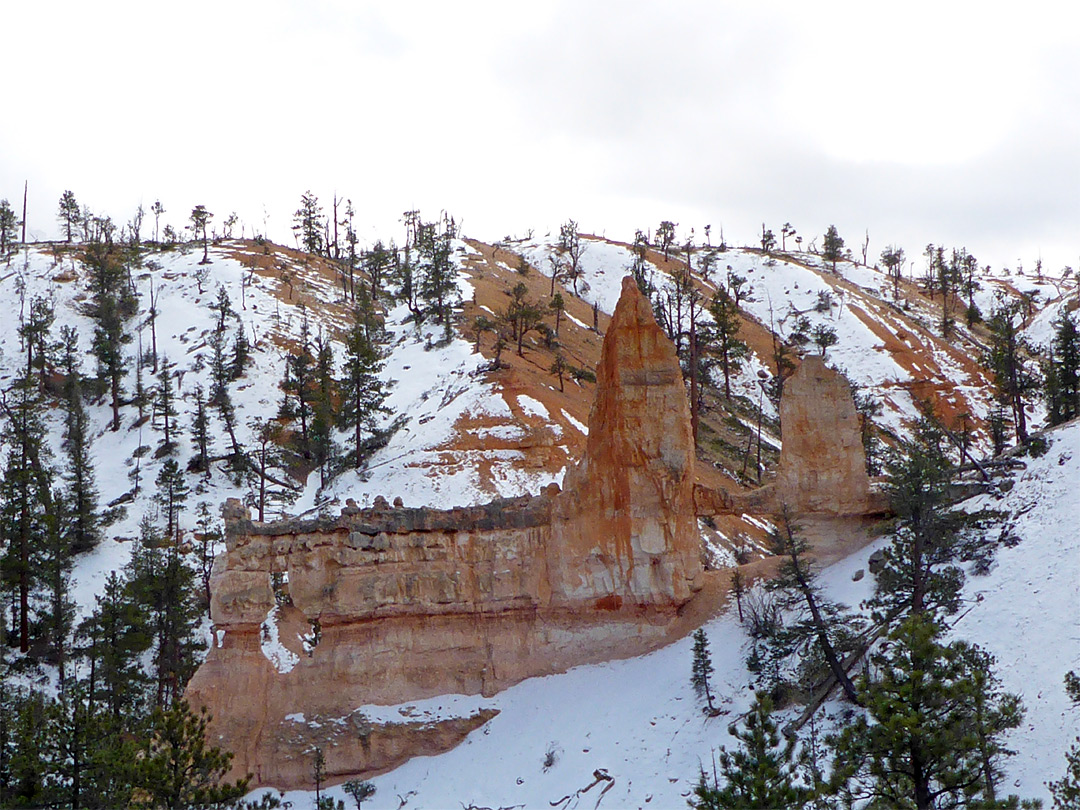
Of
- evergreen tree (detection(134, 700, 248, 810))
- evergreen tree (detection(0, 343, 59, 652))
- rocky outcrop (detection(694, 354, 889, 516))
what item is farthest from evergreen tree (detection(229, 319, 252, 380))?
evergreen tree (detection(134, 700, 248, 810))

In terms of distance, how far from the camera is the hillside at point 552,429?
27875mm

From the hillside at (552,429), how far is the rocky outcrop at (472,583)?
100cm

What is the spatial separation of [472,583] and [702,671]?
25.7 ft

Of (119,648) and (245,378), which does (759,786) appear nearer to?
(119,648)

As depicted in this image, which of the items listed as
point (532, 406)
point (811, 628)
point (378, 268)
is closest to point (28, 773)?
point (811, 628)

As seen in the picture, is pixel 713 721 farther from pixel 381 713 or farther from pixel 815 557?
pixel 381 713

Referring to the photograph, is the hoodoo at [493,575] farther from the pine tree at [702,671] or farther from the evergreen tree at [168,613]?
the evergreen tree at [168,613]

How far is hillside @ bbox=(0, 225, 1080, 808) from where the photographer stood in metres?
27.9

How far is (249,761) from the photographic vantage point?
103 feet

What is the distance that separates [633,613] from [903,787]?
15.9 metres

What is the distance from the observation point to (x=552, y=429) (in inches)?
2190

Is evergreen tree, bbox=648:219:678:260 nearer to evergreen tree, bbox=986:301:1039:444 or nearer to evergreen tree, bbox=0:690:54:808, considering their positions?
evergreen tree, bbox=986:301:1039:444

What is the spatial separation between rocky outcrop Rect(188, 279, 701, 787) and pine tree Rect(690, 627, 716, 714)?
2.83 m

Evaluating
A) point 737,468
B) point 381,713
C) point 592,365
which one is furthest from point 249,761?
point 592,365
